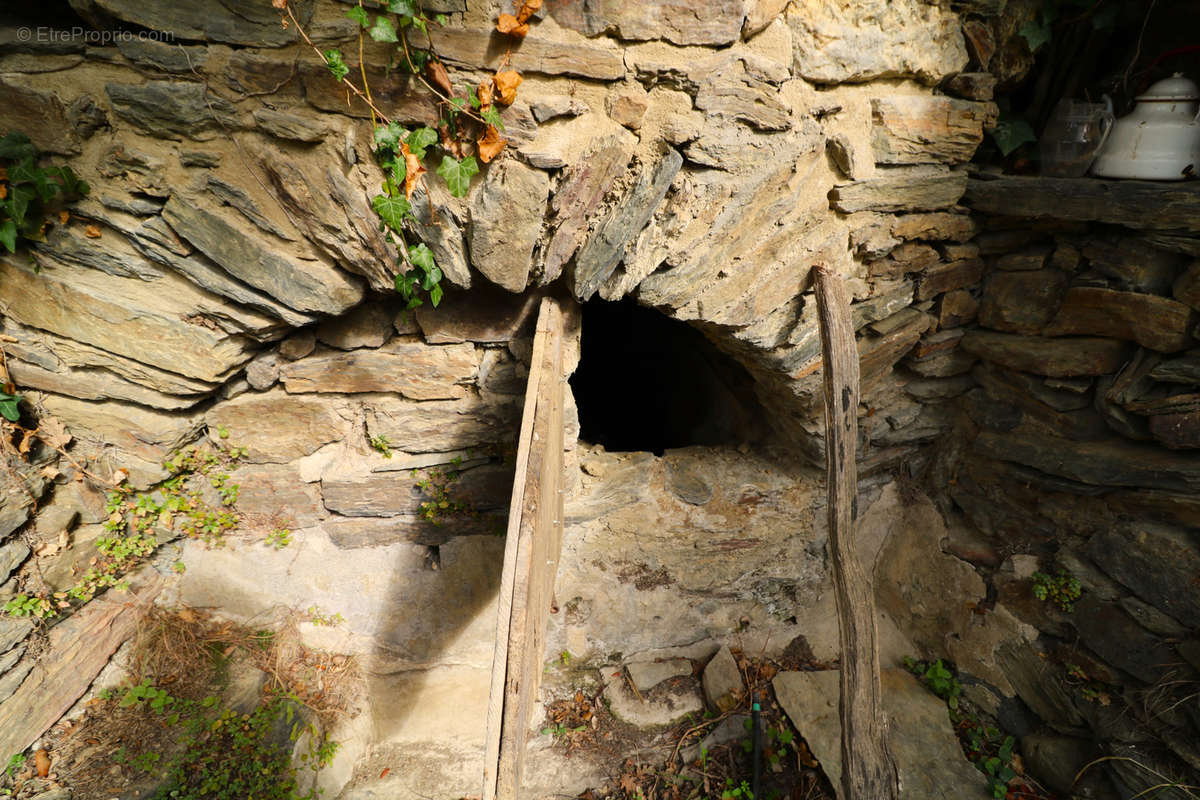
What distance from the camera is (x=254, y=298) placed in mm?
1878

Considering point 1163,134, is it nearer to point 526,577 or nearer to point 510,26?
point 510,26

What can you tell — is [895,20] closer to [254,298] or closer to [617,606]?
[254,298]

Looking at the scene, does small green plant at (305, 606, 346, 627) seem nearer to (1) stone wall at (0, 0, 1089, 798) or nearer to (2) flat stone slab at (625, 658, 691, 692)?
(1) stone wall at (0, 0, 1089, 798)

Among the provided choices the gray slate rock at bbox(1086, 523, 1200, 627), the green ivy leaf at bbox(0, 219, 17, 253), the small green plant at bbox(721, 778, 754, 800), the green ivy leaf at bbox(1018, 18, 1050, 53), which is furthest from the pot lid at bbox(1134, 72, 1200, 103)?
the green ivy leaf at bbox(0, 219, 17, 253)

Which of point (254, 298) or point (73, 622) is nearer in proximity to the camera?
point (254, 298)

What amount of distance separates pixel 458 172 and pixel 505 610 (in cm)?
125

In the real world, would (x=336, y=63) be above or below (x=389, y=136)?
above

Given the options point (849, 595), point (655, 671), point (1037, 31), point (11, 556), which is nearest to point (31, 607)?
point (11, 556)

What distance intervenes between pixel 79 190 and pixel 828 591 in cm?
353

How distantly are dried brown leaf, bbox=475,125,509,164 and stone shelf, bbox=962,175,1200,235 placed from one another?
2008 mm

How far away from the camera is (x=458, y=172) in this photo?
176cm

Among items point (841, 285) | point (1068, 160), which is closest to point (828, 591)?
point (841, 285)

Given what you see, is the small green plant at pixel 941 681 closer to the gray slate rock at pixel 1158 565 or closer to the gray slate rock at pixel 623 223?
the gray slate rock at pixel 1158 565

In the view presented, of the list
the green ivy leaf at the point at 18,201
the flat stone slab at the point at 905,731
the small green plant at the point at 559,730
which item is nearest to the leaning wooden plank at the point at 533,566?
the small green plant at the point at 559,730
